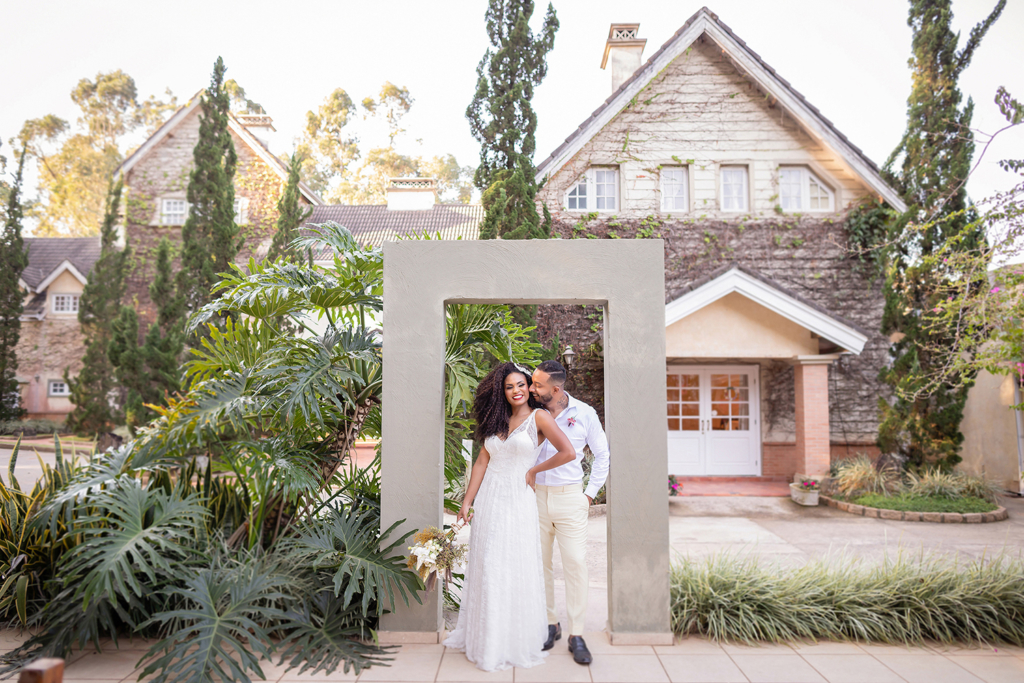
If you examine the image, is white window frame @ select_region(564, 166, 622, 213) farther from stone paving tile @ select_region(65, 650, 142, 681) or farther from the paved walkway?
stone paving tile @ select_region(65, 650, 142, 681)

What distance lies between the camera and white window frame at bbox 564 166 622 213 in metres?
11.9

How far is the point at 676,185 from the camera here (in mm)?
12117

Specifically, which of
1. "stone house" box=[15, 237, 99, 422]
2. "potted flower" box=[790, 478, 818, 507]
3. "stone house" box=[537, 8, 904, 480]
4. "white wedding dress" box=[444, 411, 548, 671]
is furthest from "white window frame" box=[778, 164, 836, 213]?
"stone house" box=[15, 237, 99, 422]

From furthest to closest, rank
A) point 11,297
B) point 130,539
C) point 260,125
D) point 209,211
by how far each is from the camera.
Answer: point 260,125 → point 11,297 → point 209,211 → point 130,539

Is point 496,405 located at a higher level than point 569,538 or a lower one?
higher

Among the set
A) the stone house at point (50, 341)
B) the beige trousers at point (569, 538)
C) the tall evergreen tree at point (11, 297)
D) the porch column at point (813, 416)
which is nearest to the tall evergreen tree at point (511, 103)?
the porch column at point (813, 416)

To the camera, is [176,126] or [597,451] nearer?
[597,451]

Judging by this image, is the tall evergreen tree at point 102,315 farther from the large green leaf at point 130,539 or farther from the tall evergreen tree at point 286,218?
the large green leaf at point 130,539

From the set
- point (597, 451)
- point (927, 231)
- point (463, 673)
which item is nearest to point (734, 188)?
point (927, 231)

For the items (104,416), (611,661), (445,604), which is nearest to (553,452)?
(611,661)

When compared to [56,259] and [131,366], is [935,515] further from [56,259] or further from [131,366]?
[56,259]

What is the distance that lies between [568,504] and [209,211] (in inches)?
471

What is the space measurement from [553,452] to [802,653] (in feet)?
6.90

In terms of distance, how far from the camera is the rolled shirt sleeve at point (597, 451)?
409 cm
